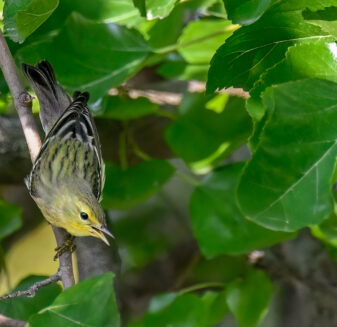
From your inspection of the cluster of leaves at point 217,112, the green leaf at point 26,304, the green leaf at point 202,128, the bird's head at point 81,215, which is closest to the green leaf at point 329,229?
the cluster of leaves at point 217,112

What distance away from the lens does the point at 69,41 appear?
57.4 inches

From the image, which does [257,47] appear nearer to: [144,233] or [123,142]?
[123,142]

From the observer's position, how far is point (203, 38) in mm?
1610

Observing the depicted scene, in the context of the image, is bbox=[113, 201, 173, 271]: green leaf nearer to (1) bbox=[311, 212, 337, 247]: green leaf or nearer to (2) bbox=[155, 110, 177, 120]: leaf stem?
(2) bbox=[155, 110, 177, 120]: leaf stem

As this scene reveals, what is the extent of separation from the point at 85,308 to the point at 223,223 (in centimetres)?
67

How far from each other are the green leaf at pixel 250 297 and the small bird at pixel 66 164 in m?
0.42

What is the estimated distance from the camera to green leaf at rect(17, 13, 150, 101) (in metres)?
1.44

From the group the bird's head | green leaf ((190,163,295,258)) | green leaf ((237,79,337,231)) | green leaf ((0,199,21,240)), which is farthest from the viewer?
green leaf ((0,199,21,240))

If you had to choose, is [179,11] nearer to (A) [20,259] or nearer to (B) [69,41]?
(B) [69,41]

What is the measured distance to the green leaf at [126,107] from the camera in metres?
1.61

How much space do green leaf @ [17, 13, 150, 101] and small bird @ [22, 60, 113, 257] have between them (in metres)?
0.03

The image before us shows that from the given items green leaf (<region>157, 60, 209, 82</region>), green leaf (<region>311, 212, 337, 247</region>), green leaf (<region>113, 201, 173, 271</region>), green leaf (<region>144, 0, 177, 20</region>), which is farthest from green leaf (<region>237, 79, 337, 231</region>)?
green leaf (<region>113, 201, 173, 271</region>)

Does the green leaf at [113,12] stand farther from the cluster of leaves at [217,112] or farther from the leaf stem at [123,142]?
the leaf stem at [123,142]

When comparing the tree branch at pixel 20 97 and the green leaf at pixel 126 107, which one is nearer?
the tree branch at pixel 20 97
